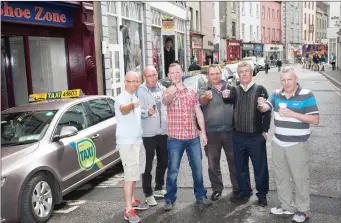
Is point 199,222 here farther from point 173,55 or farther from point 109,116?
point 173,55

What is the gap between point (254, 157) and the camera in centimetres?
516

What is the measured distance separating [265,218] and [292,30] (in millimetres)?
69735

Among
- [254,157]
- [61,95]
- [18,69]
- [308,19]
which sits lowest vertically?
[254,157]

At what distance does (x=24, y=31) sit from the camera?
1124 cm

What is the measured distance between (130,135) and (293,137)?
1.89m

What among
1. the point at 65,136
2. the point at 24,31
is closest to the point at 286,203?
the point at 65,136

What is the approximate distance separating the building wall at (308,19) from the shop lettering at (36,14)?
220 ft

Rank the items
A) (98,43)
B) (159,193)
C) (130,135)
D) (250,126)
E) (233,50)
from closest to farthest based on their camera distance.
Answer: (130,135) → (250,126) → (159,193) → (98,43) → (233,50)

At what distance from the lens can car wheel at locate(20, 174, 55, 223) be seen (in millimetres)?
4656

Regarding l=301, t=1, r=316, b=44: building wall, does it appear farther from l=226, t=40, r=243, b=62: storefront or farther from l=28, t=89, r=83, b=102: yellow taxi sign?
l=28, t=89, r=83, b=102: yellow taxi sign

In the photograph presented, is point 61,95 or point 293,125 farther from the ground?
point 61,95

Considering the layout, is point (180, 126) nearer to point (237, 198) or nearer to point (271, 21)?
point (237, 198)

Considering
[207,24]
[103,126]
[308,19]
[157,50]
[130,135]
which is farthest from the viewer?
[308,19]

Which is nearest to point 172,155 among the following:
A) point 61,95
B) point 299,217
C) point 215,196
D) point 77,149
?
point 215,196
